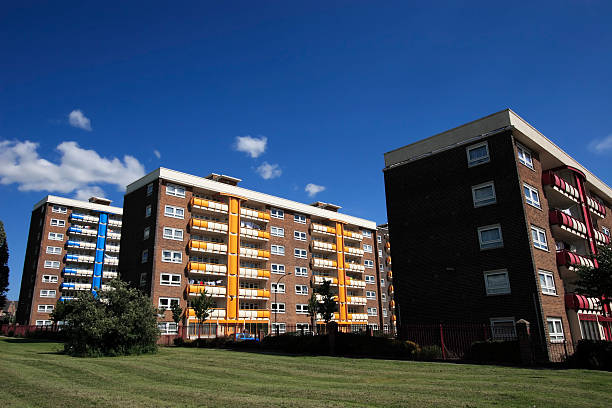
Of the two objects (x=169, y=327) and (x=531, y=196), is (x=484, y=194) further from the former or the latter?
(x=169, y=327)

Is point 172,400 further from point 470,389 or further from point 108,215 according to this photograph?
point 108,215

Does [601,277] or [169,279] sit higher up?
[169,279]

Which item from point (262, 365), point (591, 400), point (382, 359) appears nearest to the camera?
point (591, 400)

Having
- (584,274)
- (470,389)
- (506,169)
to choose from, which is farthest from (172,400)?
(506,169)

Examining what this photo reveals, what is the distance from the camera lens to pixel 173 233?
5212 centimetres

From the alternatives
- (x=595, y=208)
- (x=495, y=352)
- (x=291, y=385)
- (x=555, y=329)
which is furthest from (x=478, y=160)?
(x=291, y=385)

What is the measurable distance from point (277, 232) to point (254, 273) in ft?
27.0

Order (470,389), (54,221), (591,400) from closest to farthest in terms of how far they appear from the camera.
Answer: (591,400) → (470,389) → (54,221)

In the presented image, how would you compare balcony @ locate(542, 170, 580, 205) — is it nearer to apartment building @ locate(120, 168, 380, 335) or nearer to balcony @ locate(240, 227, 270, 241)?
apartment building @ locate(120, 168, 380, 335)

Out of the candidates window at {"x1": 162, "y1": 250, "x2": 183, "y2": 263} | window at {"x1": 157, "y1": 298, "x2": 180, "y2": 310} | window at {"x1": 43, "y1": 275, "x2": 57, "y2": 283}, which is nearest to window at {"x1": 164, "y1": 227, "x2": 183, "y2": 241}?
window at {"x1": 162, "y1": 250, "x2": 183, "y2": 263}

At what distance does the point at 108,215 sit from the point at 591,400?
83.2 m

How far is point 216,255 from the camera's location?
184 ft

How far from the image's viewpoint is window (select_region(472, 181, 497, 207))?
30.9m

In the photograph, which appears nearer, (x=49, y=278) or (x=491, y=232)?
(x=491, y=232)
